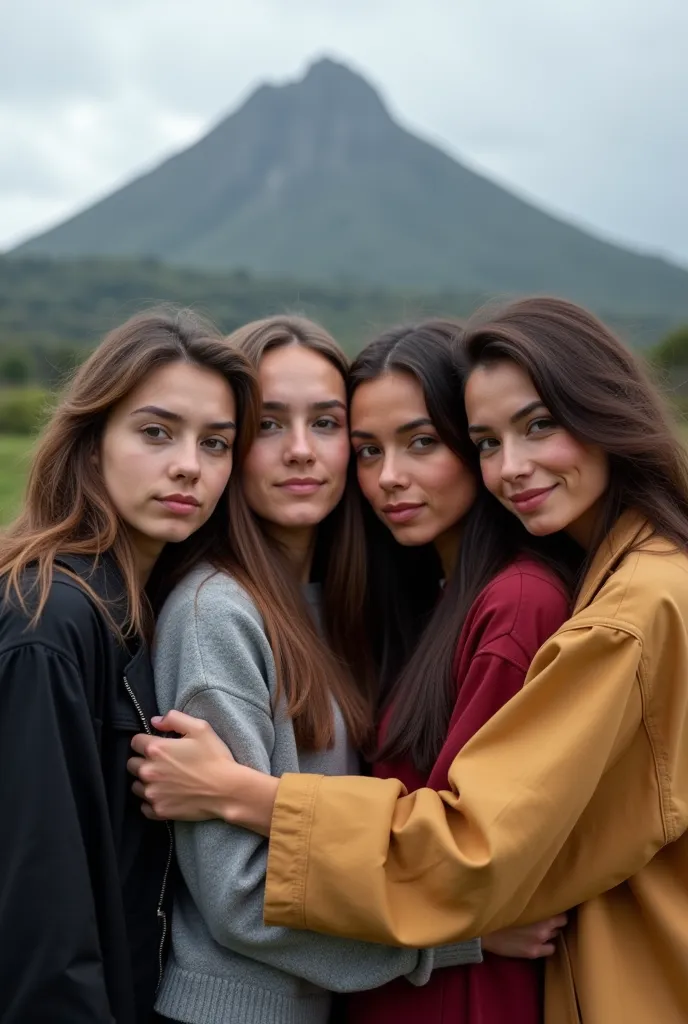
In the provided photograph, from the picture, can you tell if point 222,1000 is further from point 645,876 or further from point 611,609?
point 611,609

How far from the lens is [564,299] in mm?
3170

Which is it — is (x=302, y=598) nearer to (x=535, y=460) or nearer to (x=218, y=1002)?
(x=535, y=460)

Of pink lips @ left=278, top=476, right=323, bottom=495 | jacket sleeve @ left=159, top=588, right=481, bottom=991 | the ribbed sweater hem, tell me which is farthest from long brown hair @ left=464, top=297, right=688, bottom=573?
the ribbed sweater hem

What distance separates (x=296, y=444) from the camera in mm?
3338

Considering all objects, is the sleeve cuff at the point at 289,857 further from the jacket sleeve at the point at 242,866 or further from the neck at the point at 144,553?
the neck at the point at 144,553

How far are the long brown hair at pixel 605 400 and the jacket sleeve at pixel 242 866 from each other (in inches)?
39.8

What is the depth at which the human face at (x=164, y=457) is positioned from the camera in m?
2.95

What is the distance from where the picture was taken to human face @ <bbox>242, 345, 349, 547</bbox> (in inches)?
132

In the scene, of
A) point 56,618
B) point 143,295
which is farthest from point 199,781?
point 143,295

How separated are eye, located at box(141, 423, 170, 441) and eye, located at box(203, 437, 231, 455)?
157mm

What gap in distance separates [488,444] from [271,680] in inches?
36.8

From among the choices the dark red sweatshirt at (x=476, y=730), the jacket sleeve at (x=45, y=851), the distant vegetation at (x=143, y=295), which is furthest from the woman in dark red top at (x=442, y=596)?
the distant vegetation at (x=143, y=295)

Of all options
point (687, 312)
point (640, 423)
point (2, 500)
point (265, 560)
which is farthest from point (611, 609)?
point (687, 312)

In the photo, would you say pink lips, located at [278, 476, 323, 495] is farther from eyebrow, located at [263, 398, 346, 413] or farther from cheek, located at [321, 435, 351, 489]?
eyebrow, located at [263, 398, 346, 413]
